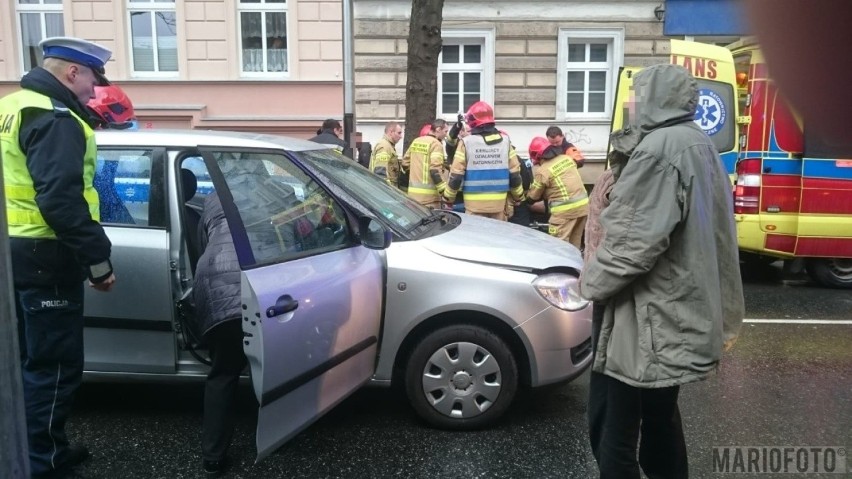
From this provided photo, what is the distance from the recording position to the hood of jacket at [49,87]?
9.95 feet

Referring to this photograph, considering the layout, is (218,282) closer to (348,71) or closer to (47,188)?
(47,188)

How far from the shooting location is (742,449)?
3.59 meters

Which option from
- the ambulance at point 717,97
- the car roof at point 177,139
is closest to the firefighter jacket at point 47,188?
the car roof at point 177,139

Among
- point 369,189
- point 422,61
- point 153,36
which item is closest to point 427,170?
point 422,61

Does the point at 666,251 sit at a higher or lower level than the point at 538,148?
lower

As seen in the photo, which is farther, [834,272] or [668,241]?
[834,272]

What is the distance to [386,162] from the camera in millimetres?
8469

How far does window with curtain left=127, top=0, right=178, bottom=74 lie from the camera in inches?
559

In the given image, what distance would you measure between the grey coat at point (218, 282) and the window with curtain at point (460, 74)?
39.0 ft

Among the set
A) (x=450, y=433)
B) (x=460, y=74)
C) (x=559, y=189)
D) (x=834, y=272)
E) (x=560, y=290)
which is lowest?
(x=450, y=433)

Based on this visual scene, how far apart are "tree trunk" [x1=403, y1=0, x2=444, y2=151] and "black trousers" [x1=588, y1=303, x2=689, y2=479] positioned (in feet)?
20.8

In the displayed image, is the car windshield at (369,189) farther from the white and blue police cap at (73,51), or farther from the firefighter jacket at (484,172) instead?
the firefighter jacket at (484,172)

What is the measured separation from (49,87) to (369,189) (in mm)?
1741

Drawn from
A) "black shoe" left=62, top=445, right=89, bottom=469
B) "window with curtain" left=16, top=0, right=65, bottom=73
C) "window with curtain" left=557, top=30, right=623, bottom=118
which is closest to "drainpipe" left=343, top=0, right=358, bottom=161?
"black shoe" left=62, top=445, right=89, bottom=469
